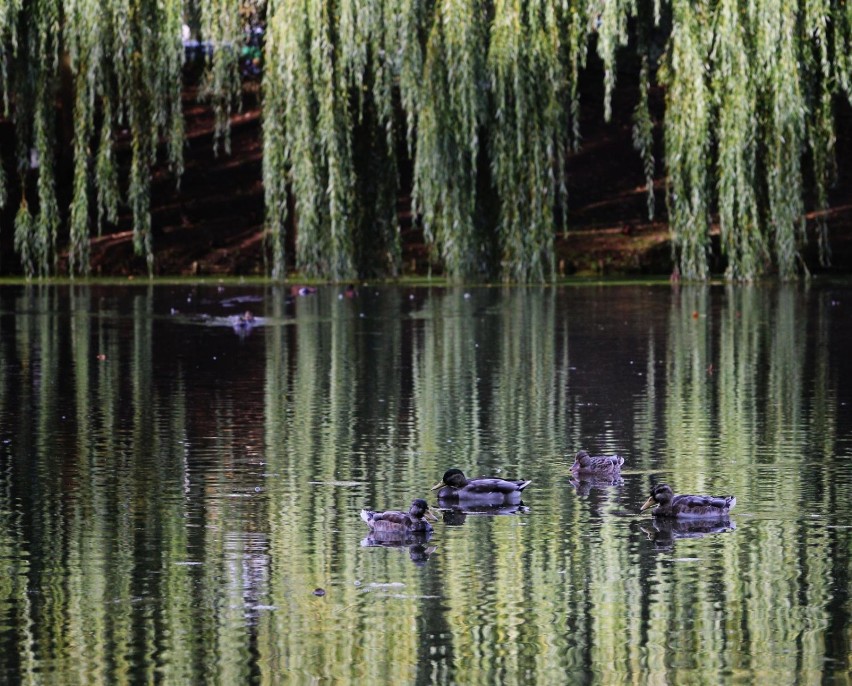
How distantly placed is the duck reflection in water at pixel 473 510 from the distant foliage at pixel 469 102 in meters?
13.7

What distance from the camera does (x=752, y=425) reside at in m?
9.88

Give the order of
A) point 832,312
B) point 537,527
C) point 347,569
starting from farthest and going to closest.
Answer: point 832,312 → point 537,527 → point 347,569

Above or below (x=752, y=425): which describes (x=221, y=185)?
above

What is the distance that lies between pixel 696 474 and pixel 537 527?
4.75 ft

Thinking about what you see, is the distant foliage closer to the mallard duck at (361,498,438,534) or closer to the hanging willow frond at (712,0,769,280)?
the hanging willow frond at (712,0,769,280)

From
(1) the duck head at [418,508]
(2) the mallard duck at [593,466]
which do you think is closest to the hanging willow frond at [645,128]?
(2) the mallard duck at [593,466]

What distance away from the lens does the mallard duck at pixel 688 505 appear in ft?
22.6

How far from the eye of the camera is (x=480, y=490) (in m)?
7.36

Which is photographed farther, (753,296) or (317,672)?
(753,296)

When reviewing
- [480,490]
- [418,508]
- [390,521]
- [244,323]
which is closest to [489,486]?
[480,490]

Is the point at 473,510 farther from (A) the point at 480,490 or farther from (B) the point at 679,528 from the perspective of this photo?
(B) the point at 679,528

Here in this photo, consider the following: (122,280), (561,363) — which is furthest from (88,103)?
(561,363)

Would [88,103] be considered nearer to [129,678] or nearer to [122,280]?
[122,280]

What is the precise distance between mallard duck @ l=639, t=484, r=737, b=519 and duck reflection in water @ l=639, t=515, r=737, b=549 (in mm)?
21
